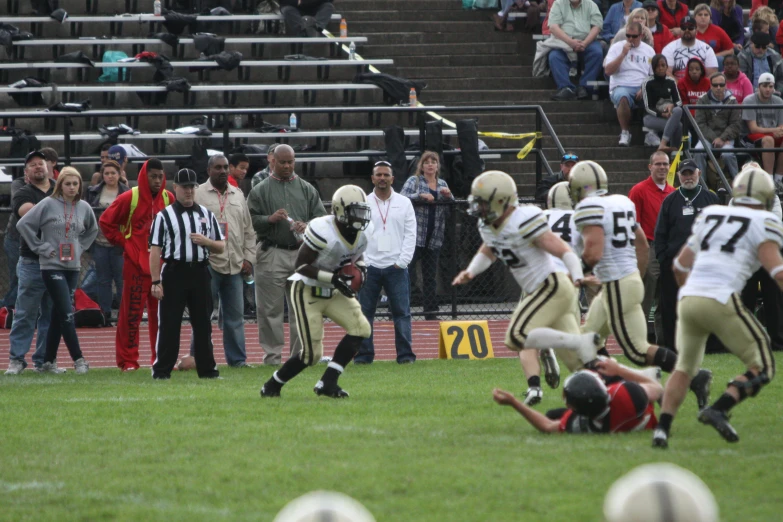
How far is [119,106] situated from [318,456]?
12.5 meters

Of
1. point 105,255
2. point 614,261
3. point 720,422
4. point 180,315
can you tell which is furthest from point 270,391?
point 105,255

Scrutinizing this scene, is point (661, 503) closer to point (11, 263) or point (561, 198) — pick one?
point (561, 198)

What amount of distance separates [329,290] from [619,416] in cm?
265

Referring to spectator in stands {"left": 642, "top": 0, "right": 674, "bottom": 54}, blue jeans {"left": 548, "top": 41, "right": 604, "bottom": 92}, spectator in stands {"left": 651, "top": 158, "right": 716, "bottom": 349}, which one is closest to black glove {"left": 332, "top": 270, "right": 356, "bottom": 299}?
spectator in stands {"left": 651, "top": 158, "right": 716, "bottom": 349}

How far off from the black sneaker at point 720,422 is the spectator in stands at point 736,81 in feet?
34.2

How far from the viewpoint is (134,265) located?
37.3 feet

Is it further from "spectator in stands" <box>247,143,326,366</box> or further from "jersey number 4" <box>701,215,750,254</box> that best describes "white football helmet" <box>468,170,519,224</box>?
"spectator in stands" <box>247,143,326,366</box>

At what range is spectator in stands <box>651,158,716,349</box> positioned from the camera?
11930 millimetres

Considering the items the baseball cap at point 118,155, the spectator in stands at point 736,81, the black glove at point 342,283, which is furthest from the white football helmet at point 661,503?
the spectator in stands at point 736,81

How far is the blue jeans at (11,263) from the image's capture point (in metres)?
13.7

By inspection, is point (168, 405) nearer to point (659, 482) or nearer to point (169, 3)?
point (659, 482)

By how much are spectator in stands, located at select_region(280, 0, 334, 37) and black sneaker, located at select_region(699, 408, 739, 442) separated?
549 inches

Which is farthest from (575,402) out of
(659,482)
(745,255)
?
(659,482)

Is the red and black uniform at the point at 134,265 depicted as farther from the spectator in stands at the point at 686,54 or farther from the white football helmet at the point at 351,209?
the spectator in stands at the point at 686,54
